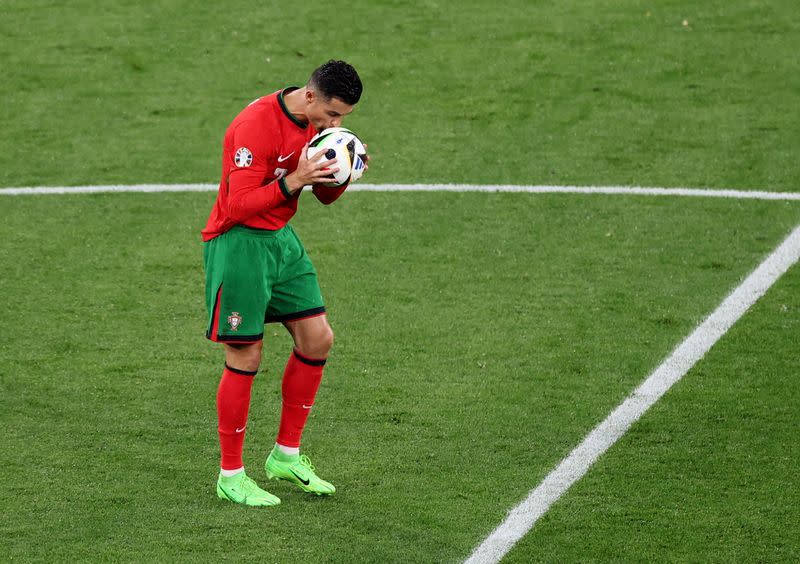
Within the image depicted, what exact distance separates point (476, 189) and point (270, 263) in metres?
4.28

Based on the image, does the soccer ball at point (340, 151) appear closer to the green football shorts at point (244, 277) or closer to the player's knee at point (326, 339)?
the green football shorts at point (244, 277)

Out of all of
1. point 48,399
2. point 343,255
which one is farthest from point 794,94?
point 48,399

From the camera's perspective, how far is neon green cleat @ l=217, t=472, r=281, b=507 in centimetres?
607

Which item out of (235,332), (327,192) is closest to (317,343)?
(235,332)

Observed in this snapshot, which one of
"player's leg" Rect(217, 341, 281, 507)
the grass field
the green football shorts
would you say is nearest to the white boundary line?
the grass field

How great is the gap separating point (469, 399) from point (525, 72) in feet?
18.0

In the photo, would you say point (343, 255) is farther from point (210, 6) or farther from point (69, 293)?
point (210, 6)

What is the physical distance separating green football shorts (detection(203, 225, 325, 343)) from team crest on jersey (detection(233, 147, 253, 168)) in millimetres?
336

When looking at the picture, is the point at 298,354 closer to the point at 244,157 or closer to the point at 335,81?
the point at 244,157

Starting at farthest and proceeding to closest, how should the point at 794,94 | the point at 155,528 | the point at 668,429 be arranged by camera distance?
1. the point at 794,94
2. the point at 668,429
3. the point at 155,528

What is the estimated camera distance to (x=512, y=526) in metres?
5.89

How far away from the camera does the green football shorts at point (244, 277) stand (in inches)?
234

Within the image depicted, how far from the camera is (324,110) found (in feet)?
19.1

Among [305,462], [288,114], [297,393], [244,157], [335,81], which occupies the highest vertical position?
[335,81]
